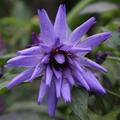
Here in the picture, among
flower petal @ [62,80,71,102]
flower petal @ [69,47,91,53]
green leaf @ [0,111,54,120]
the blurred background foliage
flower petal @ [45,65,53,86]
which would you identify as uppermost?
flower petal @ [69,47,91,53]

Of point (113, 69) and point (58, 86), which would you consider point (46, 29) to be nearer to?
point (58, 86)

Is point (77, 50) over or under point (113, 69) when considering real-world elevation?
over

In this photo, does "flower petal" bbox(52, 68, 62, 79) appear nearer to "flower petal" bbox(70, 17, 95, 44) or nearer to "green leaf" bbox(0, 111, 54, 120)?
"flower petal" bbox(70, 17, 95, 44)

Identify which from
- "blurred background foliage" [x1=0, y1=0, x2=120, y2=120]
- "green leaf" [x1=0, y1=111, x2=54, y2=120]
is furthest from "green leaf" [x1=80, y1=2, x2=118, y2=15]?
"green leaf" [x1=0, y1=111, x2=54, y2=120]

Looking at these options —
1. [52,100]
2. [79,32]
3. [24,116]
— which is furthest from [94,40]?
[24,116]

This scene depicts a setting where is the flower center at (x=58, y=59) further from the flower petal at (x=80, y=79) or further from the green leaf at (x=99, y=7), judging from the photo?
the green leaf at (x=99, y=7)

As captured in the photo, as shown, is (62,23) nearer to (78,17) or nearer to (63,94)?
(63,94)

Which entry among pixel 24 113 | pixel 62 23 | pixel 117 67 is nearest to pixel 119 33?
pixel 117 67
